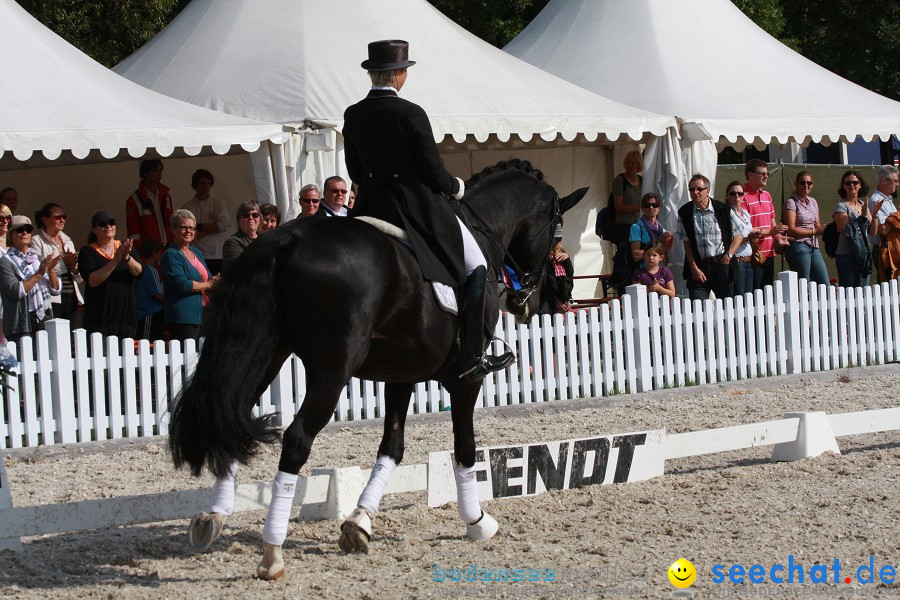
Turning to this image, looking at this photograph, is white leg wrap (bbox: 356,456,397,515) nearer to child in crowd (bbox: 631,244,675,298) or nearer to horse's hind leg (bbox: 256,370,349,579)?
horse's hind leg (bbox: 256,370,349,579)

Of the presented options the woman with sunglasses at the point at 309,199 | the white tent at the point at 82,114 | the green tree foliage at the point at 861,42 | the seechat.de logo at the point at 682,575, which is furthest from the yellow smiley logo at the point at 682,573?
the green tree foliage at the point at 861,42

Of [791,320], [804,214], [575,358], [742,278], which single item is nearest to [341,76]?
[575,358]

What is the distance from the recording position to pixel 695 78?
16453 millimetres

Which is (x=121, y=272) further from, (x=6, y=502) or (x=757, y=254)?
(x=757, y=254)

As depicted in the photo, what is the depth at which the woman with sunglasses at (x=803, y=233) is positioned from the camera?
14.9m

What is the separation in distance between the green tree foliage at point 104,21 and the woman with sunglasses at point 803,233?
1378 cm

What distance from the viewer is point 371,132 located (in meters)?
6.29

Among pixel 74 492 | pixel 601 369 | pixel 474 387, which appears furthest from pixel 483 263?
pixel 601 369

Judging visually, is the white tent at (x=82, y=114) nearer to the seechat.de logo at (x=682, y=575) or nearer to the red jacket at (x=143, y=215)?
the red jacket at (x=143, y=215)

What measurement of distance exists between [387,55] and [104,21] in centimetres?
1959

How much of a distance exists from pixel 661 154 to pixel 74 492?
893 cm

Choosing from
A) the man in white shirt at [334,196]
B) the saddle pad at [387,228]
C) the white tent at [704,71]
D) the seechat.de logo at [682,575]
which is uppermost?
the white tent at [704,71]

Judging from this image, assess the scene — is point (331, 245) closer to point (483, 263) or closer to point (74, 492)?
point (483, 263)

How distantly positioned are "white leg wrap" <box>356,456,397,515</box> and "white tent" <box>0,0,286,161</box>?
5.87 metres
